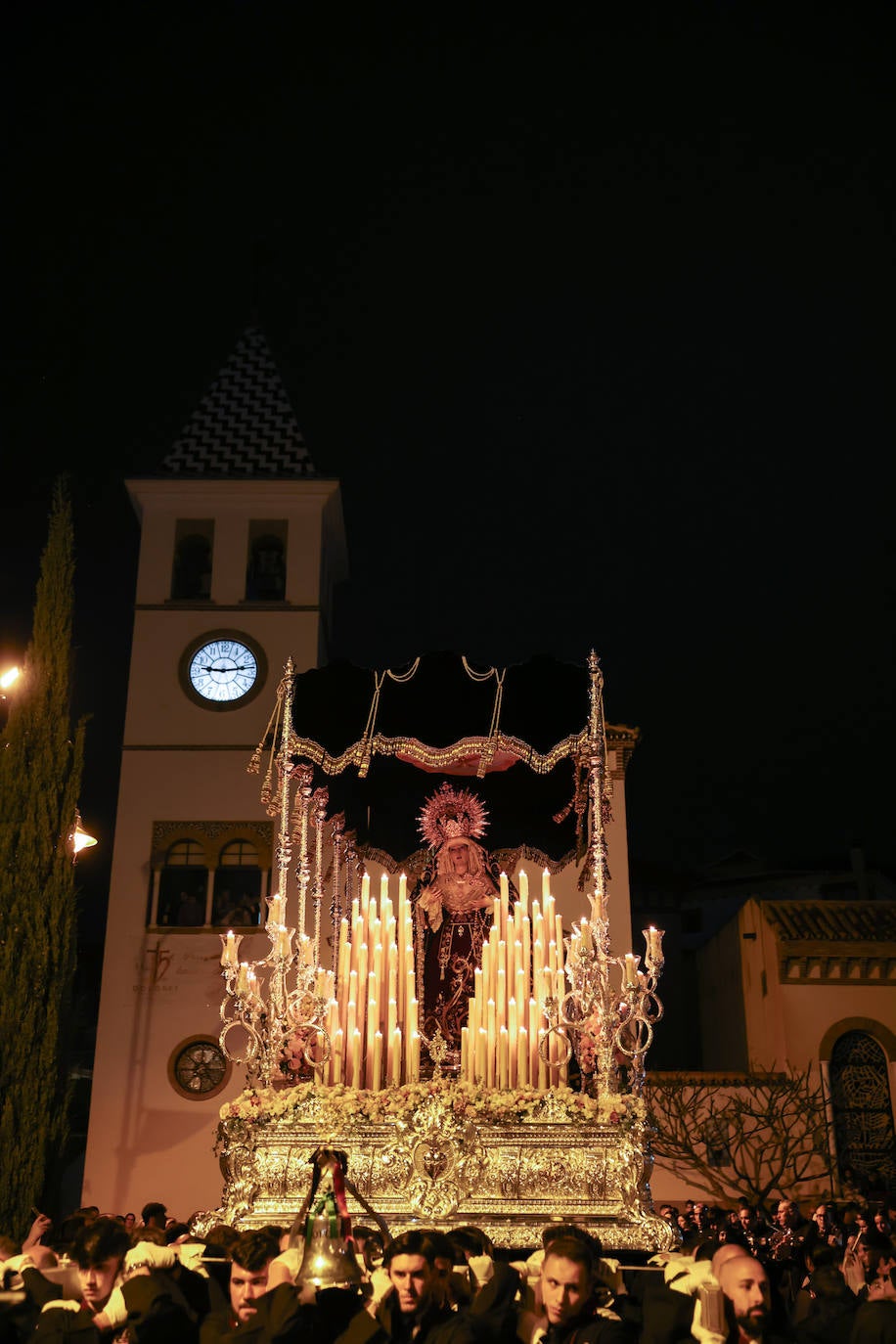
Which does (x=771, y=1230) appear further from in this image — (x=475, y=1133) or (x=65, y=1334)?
(x=65, y=1334)

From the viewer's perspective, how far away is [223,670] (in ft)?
52.5

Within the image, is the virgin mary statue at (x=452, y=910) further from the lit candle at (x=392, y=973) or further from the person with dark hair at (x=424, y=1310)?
the person with dark hair at (x=424, y=1310)

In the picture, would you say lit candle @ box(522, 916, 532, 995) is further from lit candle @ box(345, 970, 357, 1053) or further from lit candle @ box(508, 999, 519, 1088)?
lit candle @ box(345, 970, 357, 1053)

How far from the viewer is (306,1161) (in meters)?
9.10

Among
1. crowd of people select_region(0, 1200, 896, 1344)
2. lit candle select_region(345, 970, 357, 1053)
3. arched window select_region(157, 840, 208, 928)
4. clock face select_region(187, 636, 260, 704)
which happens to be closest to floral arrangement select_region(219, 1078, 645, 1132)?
lit candle select_region(345, 970, 357, 1053)

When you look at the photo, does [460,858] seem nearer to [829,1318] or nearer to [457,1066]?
[457,1066]

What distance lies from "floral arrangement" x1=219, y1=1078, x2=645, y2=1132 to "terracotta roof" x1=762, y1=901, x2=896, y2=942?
8309mm

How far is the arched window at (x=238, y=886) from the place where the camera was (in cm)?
1500

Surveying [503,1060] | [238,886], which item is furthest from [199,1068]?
[503,1060]

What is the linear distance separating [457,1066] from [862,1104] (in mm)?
7919

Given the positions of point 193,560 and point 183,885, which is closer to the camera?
point 183,885

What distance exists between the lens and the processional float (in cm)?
892

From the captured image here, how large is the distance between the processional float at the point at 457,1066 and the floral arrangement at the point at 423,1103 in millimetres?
11

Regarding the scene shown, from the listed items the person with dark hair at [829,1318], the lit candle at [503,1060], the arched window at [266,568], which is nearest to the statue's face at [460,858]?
the lit candle at [503,1060]
